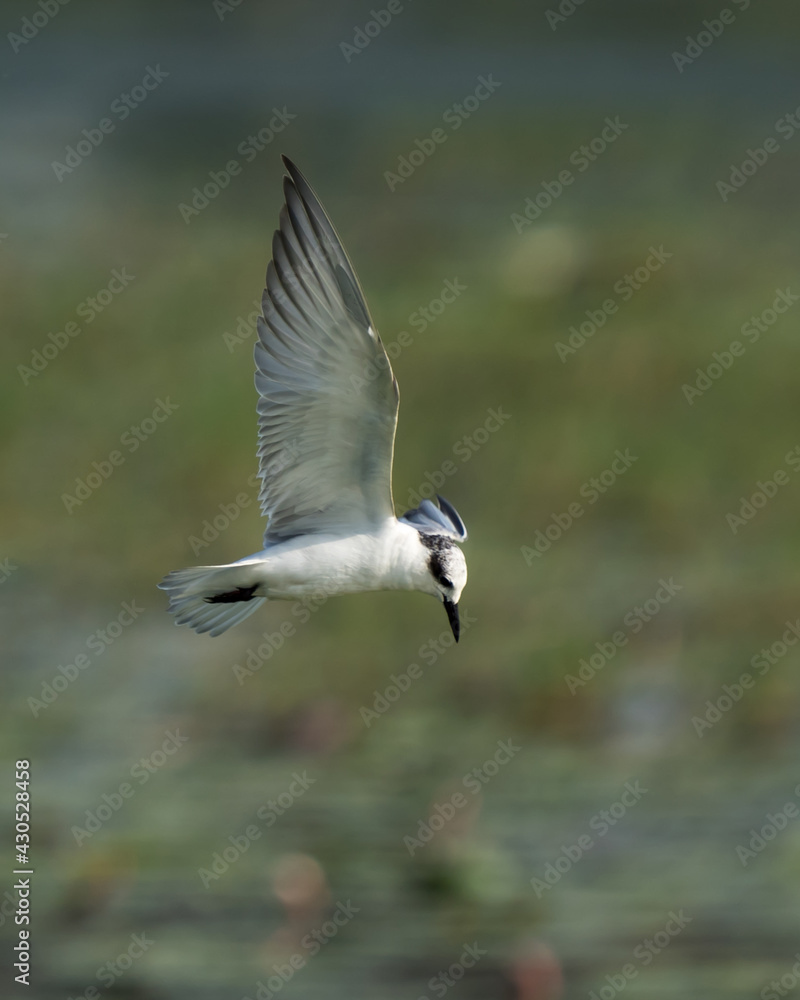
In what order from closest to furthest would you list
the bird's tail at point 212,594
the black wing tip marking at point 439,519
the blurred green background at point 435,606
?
the bird's tail at point 212,594, the black wing tip marking at point 439,519, the blurred green background at point 435,606

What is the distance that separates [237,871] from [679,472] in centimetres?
499

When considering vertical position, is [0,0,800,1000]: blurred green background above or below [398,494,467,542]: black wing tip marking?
below

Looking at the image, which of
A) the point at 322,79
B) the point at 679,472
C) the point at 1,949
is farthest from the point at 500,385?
the point at 322,79

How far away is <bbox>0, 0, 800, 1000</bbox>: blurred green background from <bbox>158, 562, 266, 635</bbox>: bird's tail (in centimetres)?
229

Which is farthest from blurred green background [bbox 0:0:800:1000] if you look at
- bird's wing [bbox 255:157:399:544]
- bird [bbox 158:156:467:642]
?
bird's wing [bbox 255:157:399:544]

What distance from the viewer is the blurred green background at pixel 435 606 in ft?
28.6

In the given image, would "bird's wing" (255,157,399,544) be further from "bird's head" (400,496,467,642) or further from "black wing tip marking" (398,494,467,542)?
"black wing tip marking" (398,494,467,542)

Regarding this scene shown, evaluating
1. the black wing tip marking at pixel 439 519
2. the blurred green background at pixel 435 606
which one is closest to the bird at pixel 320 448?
the black wing tip marking at pixel 439 519

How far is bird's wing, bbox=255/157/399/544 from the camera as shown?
6.07 metres

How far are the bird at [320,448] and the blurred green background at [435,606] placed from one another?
256 centimetres

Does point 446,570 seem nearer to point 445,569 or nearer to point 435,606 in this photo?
point 445,569

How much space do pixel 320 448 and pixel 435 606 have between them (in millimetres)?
5077

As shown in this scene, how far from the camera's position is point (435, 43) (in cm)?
2591

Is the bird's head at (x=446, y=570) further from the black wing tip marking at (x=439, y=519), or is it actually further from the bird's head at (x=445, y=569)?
the black wing tip marking at (x=439, y=519)
